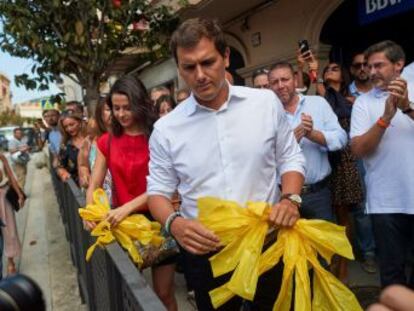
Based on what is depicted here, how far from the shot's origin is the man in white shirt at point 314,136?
344cm

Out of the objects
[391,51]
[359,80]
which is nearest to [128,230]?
[391,51]

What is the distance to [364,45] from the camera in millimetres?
7172

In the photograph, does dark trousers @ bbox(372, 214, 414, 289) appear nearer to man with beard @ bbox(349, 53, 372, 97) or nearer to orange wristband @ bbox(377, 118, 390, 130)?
orange wristband @ bbox(377, 118, 390, 130)

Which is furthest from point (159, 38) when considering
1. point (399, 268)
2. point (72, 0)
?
point (399, 268)

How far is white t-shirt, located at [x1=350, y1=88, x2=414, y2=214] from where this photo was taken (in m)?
2.99

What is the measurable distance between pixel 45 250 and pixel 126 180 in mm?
4532

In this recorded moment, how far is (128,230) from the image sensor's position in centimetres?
266

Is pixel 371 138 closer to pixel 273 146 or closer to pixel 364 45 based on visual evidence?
pixel 273 146

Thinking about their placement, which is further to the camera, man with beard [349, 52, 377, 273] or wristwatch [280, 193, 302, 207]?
man with beard [349, 52, 377, 273]

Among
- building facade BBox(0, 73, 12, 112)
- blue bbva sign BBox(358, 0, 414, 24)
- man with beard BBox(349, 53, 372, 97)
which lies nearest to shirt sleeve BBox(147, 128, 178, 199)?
man with beard BBox(349, 53, 372, 97)

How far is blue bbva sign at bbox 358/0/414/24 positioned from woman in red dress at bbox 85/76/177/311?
3.88m

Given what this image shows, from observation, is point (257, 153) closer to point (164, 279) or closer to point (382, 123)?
point (382, 123)

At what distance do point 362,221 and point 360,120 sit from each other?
1.71 metres

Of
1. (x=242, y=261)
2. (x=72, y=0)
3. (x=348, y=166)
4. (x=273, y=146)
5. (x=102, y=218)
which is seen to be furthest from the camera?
(x=72, y=0)
